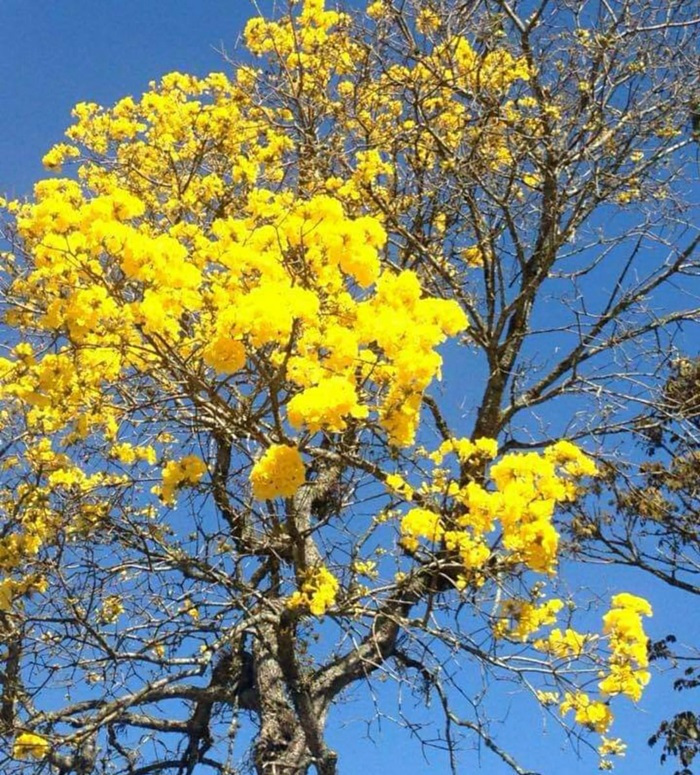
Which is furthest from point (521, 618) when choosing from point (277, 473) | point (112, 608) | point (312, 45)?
point (312, 45)

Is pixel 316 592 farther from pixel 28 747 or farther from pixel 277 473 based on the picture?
pixel 28 747

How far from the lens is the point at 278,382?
11.7 feet

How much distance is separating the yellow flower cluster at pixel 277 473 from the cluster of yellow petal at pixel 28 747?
86.0 inches

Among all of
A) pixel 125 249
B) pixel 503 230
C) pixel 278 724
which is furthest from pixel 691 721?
pixel 125 249

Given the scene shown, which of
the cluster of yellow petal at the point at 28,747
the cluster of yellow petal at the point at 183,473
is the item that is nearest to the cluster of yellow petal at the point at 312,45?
the cluster of yellow petal at the point at 183,473

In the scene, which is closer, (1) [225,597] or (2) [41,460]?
(1) [225,597]

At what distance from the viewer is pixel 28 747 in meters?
4.64

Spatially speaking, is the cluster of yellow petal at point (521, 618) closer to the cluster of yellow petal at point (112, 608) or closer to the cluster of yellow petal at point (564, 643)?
the cluster of yellow petal at point (564, 643)

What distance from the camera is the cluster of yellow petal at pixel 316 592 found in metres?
4.11

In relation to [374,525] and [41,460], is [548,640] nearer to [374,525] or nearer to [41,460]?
[374,525]

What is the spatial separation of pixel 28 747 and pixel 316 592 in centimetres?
180

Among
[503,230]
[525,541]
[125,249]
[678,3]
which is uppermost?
[678,3]

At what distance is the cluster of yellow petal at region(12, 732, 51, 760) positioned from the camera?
183 inches

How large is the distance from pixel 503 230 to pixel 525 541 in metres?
3.46
